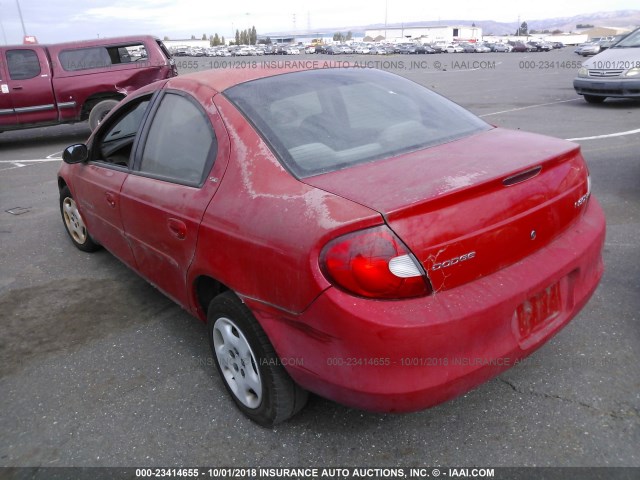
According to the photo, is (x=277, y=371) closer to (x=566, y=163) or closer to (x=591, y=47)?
(x=566, y=163)

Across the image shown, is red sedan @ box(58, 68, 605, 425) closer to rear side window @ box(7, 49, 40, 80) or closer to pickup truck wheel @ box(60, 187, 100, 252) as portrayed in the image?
pickup truck wheel @ box(60, 187, 100, 252)

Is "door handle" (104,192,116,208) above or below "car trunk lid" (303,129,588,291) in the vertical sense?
below

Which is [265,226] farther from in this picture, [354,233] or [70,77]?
[70,77]

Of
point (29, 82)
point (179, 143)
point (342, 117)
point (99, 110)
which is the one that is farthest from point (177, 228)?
point (29, 82)

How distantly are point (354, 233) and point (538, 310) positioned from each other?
0.89 metres

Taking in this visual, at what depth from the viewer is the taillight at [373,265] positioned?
75.6 inches

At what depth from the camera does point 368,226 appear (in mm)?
1928

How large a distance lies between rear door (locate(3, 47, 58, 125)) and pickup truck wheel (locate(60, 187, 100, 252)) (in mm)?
6662

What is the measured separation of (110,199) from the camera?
11.5ft

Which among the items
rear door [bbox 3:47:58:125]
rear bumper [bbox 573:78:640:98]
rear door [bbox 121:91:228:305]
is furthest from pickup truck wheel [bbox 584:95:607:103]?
rear door [bbox 121:91:228:305]

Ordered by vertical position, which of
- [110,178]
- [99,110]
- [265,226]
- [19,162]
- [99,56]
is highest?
[265,226]

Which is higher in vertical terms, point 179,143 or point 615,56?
point 179,143

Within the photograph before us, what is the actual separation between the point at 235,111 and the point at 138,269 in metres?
1.37

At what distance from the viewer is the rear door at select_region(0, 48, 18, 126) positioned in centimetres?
1019
